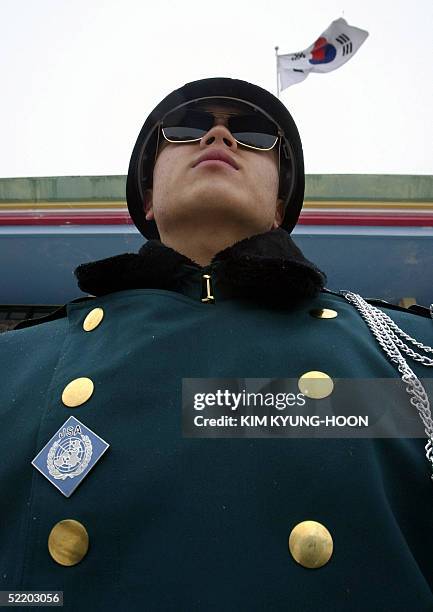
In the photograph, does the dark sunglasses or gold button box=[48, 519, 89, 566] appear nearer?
gold button box=[48, 519, 89, 566]

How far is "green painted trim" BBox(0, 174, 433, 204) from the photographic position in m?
3.81

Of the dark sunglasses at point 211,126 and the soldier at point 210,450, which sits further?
the dark sunglasses at point 211,126

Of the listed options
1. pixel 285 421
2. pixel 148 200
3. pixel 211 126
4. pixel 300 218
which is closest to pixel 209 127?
pixel 211 126

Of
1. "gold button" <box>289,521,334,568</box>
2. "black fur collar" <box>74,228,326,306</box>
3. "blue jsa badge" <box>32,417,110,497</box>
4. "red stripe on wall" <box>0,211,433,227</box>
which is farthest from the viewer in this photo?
"red stripe on wall" <box>0,211,433,227</box>

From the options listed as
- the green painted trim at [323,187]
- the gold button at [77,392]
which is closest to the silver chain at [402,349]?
the gold button at [77,392]

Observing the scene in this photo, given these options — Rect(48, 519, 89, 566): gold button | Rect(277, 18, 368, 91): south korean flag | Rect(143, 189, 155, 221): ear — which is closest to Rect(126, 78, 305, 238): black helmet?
Rect(143, 189, 155, 221): ear

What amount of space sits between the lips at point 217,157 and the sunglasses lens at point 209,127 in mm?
122

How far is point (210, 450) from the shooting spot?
0.89m

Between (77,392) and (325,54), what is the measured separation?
6.21 m

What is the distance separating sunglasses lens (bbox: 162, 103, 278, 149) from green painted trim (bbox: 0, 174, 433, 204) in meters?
2.18

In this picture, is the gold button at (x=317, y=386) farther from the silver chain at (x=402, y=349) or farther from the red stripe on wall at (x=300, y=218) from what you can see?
the red stripe on wall at (x=300, y=218)

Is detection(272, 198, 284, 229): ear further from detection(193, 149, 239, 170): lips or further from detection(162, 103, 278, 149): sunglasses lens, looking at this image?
detection(193, 149, 239, 170): lips

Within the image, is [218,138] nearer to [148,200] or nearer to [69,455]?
[148,200]

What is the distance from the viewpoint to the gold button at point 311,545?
0.76 metres
